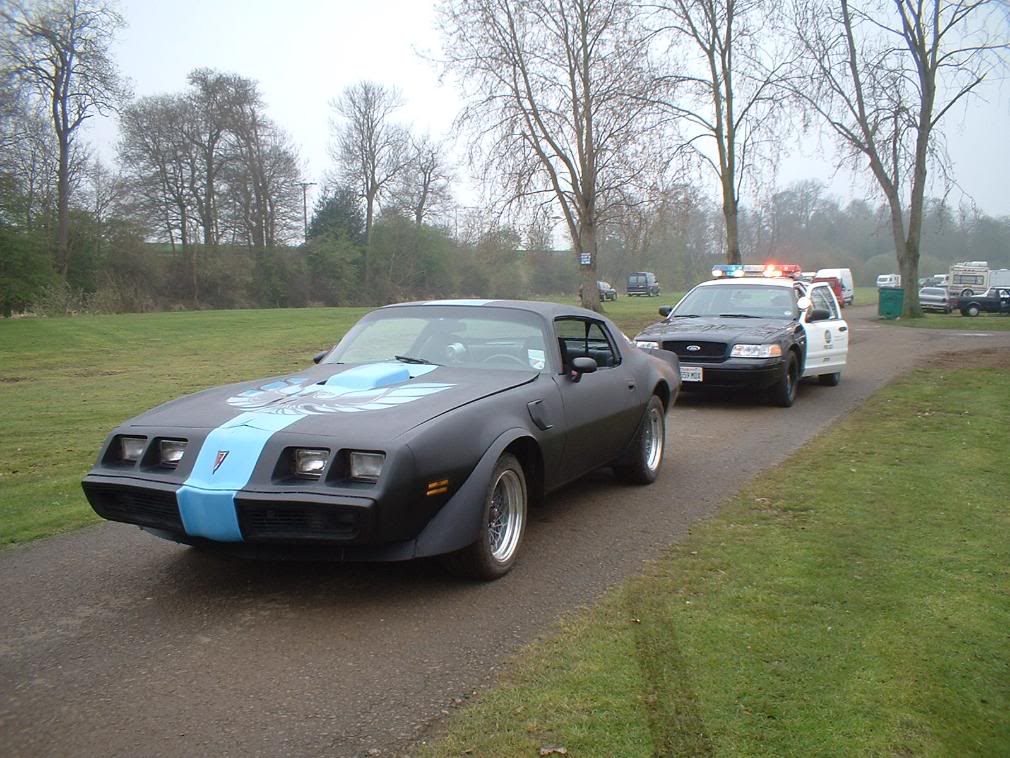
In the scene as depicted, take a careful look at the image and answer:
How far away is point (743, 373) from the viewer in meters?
10.5

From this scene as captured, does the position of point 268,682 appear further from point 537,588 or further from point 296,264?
point 296,264

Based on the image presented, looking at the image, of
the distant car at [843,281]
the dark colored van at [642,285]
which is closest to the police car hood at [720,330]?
the distant car at [843,281]

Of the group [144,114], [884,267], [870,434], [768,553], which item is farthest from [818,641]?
[884,267]

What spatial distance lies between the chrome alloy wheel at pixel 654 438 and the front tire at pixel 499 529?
85.6 inches

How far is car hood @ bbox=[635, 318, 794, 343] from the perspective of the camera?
10781mm

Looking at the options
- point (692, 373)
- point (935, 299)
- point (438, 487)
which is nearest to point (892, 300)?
point (935, 299)

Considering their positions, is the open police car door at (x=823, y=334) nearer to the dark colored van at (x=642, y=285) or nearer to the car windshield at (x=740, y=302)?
the car windshield at (x=740, y=302)

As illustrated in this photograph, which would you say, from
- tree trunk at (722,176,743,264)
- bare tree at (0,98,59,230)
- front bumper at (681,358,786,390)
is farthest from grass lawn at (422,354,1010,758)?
bare tree at (0,98,59,230)

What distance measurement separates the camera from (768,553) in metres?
4.94

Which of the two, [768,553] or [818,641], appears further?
[768,553]

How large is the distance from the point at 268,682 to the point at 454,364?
254 cm

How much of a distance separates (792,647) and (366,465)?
2.02 metres

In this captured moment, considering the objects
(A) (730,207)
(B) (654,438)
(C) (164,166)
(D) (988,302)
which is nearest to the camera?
(B) (654,438)

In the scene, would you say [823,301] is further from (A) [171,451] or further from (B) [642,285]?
(B) [642,285]
